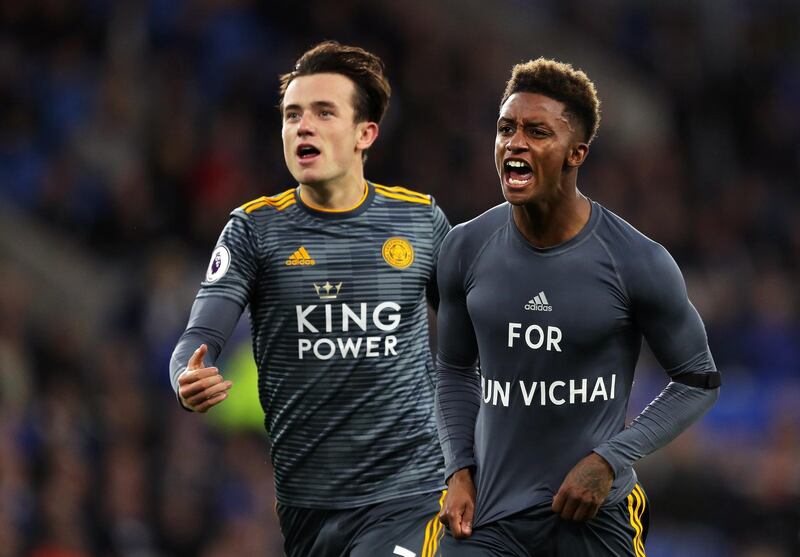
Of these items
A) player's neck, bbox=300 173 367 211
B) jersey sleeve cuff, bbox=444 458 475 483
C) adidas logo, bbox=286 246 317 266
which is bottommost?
jersey sleeve cuff, bbox=444 458 475 483

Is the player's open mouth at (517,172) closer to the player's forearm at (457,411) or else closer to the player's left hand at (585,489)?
the player's forearm at (457,411)

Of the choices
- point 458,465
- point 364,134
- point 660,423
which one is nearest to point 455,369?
point 458,465

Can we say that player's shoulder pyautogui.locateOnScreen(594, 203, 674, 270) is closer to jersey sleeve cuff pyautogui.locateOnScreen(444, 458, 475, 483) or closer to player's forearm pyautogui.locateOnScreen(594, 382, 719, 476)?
player's forearm pyautogui.locateOnScreen(594, 382, 719, 476)

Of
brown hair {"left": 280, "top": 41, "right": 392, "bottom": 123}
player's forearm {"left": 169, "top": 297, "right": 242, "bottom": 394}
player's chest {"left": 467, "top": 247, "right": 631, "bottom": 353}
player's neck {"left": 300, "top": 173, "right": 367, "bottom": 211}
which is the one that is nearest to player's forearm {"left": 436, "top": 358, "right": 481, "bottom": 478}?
player's chest {"left": 467, "top": 247, "right": 631, "bottom": 353}

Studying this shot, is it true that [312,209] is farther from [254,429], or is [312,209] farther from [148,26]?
[148,26]

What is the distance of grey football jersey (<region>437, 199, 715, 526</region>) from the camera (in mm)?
4750

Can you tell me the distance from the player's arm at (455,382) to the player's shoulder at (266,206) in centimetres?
100

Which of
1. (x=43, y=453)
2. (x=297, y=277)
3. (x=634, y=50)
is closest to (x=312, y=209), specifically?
(x=297, y=277)

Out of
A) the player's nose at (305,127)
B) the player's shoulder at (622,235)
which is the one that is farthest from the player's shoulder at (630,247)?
the player's nose at (305,127)

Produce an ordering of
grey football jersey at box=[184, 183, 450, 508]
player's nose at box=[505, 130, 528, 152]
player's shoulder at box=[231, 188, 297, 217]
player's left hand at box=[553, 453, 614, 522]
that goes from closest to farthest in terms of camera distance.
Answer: player's left hand at box=[553, 453, 614, 522], player's nose at box=[505, 130, 528, 152], grey football jersey at box=[184, 183, 450, 508], player's shoulder at box=[231, 188, 297, 217]

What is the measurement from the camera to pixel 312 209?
5.95 meters

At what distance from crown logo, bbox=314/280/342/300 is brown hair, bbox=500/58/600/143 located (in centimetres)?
124

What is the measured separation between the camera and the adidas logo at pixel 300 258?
5820 mm

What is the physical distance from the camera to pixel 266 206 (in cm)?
594
